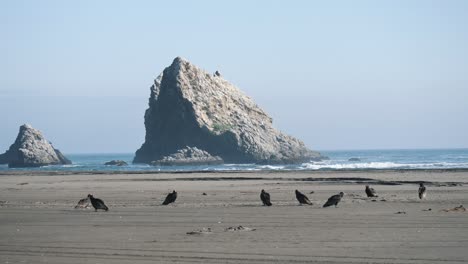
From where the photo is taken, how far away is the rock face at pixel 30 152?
131125 mm

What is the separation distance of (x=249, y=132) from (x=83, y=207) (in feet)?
355

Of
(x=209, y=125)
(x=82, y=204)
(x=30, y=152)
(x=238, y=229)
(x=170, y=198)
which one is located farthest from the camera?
(x=209, y=125)

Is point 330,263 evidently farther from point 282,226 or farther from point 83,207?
point 83,207

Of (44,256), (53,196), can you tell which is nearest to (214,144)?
(53,196)

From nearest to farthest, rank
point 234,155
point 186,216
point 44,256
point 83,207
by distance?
point 44,256 < point 186,216 < point 83,207 < point 234,155

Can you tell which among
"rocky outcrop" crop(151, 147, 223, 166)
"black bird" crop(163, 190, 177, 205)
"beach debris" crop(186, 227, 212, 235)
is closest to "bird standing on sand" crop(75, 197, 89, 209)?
"black bird" crop(163, 190, 177, 205)

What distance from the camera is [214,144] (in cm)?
13238

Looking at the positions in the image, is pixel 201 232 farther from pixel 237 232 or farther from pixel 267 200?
pixel 267 200

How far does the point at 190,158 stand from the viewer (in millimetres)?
126250

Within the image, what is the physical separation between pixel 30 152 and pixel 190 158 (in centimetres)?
2488

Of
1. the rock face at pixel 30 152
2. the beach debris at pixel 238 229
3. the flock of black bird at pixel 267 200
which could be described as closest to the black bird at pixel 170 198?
the flock of black bird at pixel 267 200

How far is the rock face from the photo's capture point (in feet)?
430

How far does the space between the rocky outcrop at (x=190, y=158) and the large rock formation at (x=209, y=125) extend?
274cm

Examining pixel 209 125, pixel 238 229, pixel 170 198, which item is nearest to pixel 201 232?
pixel 238 229
